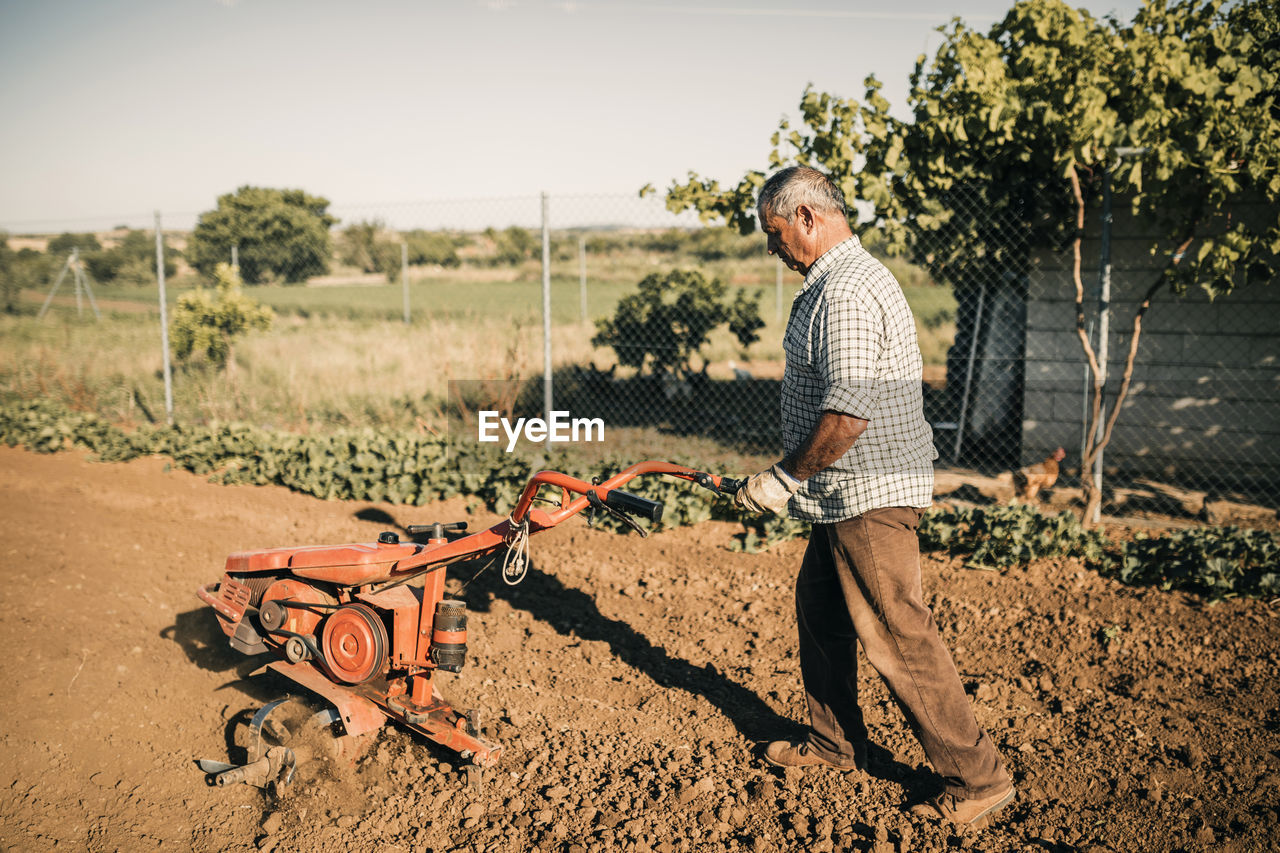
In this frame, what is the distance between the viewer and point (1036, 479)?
6.90 m

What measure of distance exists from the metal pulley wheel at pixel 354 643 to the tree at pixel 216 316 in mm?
8619

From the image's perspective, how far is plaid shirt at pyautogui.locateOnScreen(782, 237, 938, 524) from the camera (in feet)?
9.15

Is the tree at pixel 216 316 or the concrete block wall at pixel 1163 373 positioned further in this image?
the tree at pixel 216 316

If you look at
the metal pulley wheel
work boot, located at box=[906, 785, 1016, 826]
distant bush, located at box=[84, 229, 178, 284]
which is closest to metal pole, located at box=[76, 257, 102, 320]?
distant bush, located at box=[84, 229, 178, 284]

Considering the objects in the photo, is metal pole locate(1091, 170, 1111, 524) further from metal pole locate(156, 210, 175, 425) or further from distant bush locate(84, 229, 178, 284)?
distant bush locate(84, 229, 178, 284)

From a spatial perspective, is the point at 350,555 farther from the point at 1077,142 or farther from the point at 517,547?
the point at 1077,142

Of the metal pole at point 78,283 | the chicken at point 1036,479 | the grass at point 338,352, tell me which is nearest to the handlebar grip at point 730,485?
the chicken at point 1036,479

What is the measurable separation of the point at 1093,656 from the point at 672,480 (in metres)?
2.89

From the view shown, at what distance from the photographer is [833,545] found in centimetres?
309

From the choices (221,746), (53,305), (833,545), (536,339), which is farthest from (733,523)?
(53,305)

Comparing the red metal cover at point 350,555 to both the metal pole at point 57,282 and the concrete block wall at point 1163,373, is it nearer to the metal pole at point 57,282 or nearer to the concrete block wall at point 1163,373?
the concrete block wall at point 1163,373

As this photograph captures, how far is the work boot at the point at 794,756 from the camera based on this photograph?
11.3 feet

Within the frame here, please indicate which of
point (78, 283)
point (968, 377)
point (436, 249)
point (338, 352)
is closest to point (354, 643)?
point (968, 377)

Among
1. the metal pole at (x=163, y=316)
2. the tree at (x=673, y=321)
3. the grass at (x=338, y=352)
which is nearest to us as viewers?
the metal pole at (x=163, y=316)
